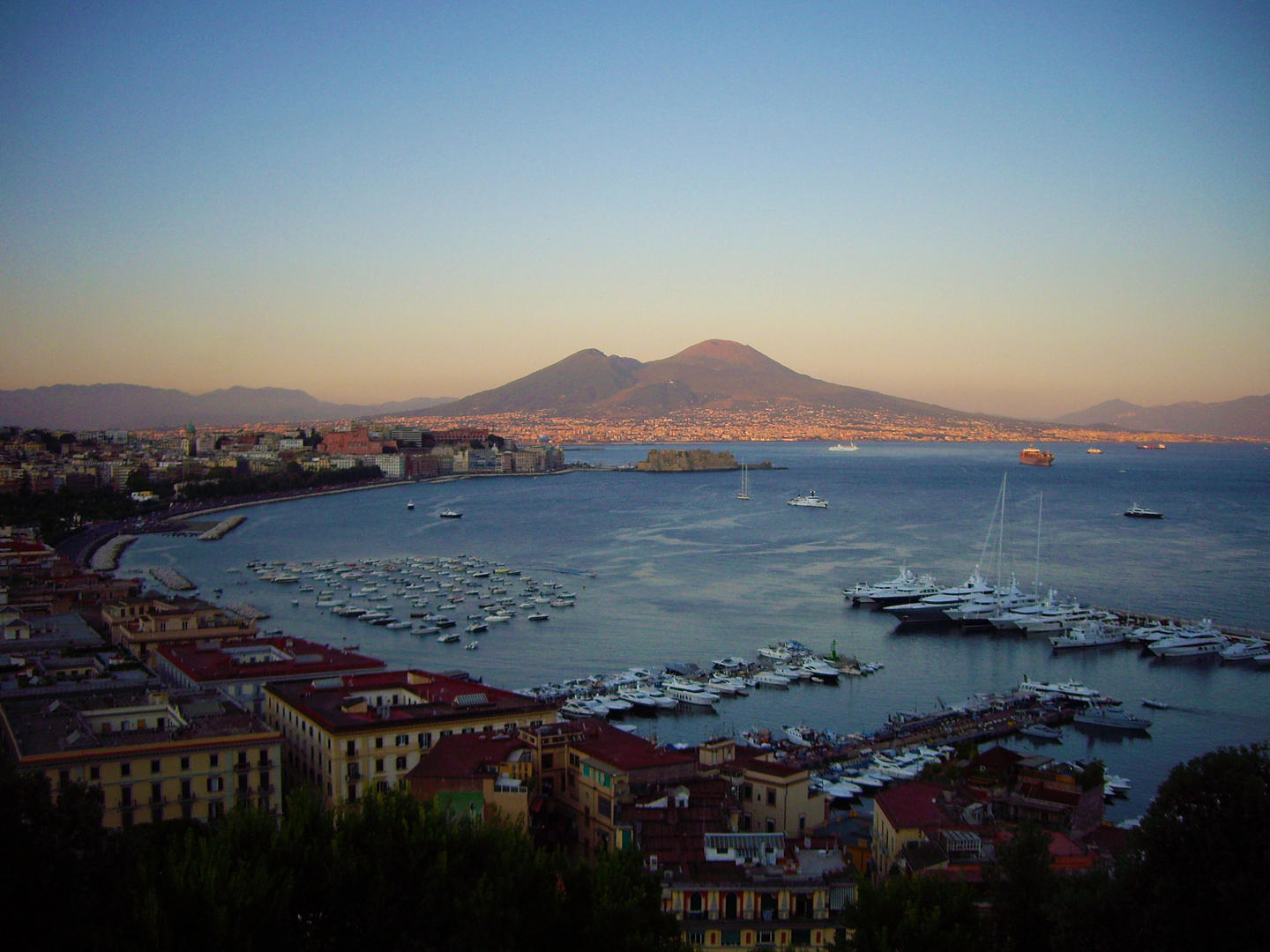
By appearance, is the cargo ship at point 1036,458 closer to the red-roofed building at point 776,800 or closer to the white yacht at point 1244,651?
the white yacht at point 1244,651

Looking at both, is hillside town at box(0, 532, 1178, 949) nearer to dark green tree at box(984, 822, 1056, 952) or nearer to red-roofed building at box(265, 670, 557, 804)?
red-roofed building at box(265, 670, 557, 804)

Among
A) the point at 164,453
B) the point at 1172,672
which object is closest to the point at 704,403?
the point at 164,453

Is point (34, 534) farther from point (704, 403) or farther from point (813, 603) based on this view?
point (704, 403)

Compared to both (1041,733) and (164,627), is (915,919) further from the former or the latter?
(164,627)

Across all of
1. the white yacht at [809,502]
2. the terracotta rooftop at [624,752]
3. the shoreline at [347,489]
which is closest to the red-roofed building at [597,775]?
the terracotta rooftop at [624,752]

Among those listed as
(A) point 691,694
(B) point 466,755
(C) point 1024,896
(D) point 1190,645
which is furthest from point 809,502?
(C) point 1024,896

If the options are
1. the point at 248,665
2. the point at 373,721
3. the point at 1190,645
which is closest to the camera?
the point at 373,721
